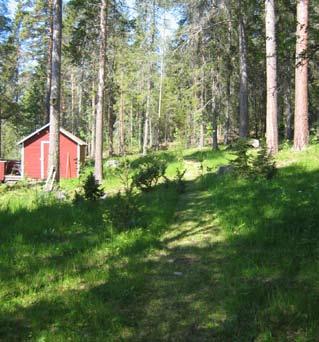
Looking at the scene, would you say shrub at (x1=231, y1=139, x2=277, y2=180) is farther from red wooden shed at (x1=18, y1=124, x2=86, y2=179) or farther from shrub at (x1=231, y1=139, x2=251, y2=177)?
red wooden shed at (x1=18, y1=124, x2=86, y2=179)

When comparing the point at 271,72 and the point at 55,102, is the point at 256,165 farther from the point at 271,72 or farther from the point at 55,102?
the point at 55,102

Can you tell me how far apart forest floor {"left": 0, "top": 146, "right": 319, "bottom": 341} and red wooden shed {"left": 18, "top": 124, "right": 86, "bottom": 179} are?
1854 cm

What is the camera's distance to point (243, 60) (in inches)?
880

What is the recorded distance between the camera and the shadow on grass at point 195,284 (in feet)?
13.0

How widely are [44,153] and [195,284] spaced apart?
24389mm

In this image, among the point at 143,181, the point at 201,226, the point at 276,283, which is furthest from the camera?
the point at 143,181

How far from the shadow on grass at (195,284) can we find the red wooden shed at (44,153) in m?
19.6

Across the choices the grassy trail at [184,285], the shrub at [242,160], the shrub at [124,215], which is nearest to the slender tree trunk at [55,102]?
the shrub at [242,160]

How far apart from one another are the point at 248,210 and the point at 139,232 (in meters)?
2.01

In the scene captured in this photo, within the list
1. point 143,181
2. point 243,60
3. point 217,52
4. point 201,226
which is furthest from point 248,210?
point 217,52

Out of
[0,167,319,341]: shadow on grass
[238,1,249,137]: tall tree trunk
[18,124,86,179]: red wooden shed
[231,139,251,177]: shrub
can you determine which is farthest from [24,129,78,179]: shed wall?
[0,167,319,341]: shadow on grass

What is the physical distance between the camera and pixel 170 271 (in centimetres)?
552

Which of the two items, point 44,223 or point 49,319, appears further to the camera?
point 44,223

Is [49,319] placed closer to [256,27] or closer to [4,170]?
[4,170]
